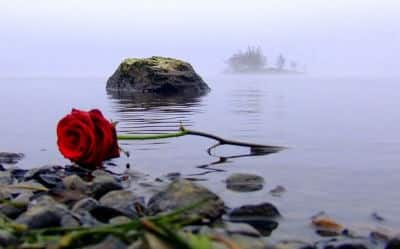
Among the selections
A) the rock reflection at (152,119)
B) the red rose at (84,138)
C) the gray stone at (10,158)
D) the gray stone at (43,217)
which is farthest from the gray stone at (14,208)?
the rock reflection at (152,119)

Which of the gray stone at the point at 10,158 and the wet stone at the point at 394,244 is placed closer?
the wet stone at the point at 394,244

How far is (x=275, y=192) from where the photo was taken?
7.64 metres

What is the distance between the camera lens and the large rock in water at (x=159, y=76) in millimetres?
36156

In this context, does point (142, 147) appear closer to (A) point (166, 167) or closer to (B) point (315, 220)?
(A) point (166, 167)

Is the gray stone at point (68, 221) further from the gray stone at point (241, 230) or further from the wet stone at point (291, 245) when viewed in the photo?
the wet stone at point (291, 245)

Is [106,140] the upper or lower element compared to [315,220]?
upper

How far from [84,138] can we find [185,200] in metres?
2.96

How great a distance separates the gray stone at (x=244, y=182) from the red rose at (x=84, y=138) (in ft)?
6.30

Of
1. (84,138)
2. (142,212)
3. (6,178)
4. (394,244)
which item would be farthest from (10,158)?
(394,244)

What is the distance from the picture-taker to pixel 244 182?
26.3 ft

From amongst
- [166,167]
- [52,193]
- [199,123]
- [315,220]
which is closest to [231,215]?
[315,220]

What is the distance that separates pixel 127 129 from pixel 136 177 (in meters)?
7.27

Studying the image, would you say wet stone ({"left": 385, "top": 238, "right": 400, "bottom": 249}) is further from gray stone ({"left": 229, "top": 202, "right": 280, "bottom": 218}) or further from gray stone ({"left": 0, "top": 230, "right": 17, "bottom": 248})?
gray stone ({"left": 0, "top": 230, "right": 17, "bottom": 248})

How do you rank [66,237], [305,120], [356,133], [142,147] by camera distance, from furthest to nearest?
1. [305,120]
2. [356,133]
3. [142,147]
4. [66,237]
